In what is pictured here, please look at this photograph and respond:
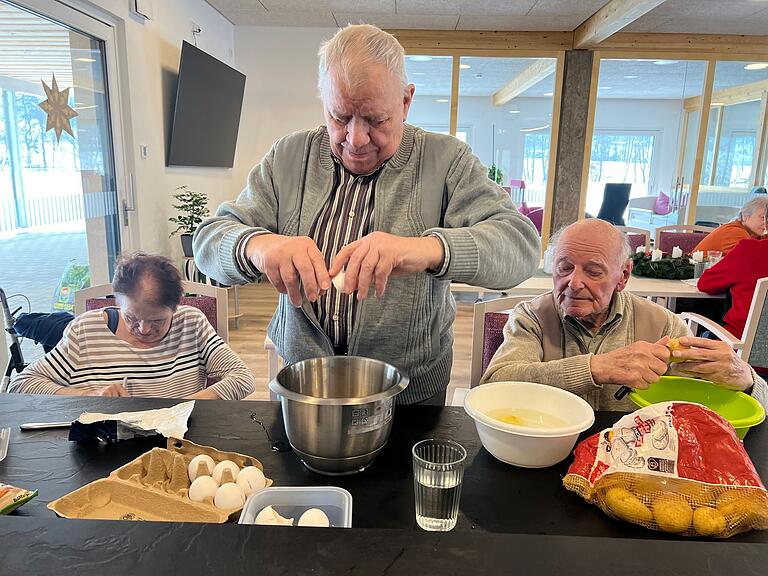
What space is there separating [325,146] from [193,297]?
38.0 inches

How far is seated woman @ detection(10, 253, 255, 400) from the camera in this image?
164 cm

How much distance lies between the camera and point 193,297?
79.3 inches

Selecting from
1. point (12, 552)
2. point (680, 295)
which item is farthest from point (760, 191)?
point (12, 552)

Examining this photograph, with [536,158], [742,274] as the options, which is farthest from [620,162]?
[742,274]

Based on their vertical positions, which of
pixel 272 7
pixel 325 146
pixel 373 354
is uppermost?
pixel 272 7

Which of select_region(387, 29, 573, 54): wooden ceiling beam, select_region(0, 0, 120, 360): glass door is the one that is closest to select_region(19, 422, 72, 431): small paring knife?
select_region(0, 0, 120, 360): glass door

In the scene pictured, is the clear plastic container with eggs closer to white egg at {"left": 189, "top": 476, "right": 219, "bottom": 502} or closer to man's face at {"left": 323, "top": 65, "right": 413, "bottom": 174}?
white egg at {"left": 189, "top": 476, "right": 219, "bottom": 502}

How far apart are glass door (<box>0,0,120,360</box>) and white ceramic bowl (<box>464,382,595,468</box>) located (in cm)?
255

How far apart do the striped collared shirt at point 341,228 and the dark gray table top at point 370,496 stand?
22cm

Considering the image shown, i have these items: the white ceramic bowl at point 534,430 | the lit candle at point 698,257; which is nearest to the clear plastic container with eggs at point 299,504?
the white ceramic bowl at point 534,430

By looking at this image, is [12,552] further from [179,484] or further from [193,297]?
[193,297]

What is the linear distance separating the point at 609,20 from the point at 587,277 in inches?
172

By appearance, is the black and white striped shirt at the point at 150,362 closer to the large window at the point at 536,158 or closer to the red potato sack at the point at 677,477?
the red potato sack at the point at 677,477

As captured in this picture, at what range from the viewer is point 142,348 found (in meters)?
1.70
